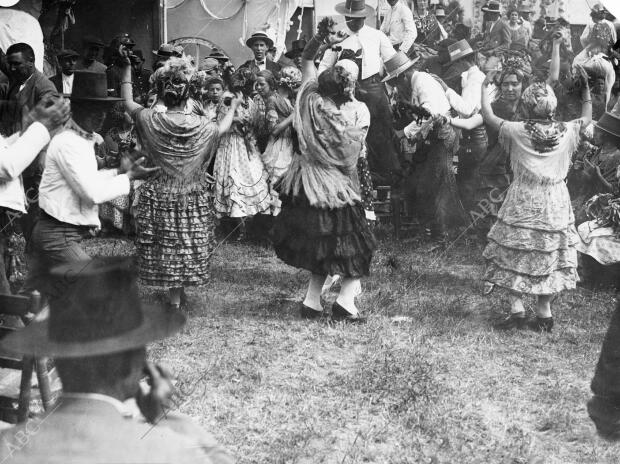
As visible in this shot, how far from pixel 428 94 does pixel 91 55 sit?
77.6 inches

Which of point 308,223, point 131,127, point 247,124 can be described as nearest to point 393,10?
point 308,223

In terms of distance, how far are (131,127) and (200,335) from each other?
40.6 inches

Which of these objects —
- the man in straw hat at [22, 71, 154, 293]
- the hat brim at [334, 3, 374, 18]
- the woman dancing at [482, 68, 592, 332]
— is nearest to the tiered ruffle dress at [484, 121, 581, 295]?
the woman dancing at [482, 68, 592, 332]

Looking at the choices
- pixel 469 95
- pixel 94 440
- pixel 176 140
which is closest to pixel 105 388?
pixel 94 440

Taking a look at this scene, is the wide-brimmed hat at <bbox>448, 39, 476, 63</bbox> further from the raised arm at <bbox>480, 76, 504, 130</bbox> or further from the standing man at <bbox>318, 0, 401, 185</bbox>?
the standing man at <bbox>318, 0, 401, 185</bbox>

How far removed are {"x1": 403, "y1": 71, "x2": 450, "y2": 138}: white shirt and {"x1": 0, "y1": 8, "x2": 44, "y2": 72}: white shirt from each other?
2002 mm

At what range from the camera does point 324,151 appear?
4.19 meters

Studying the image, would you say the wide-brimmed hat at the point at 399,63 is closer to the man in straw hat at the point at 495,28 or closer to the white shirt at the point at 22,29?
the man in straw hat at the point at 495,28

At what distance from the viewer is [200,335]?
376cm

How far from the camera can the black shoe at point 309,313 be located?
4.27 m

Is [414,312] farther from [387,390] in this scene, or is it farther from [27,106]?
[27,106]

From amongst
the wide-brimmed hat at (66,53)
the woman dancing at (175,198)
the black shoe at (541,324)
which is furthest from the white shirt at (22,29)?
the black shoe at (541,324)

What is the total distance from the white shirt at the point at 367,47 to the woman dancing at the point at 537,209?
535mm

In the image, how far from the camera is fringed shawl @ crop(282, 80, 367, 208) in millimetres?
4137
